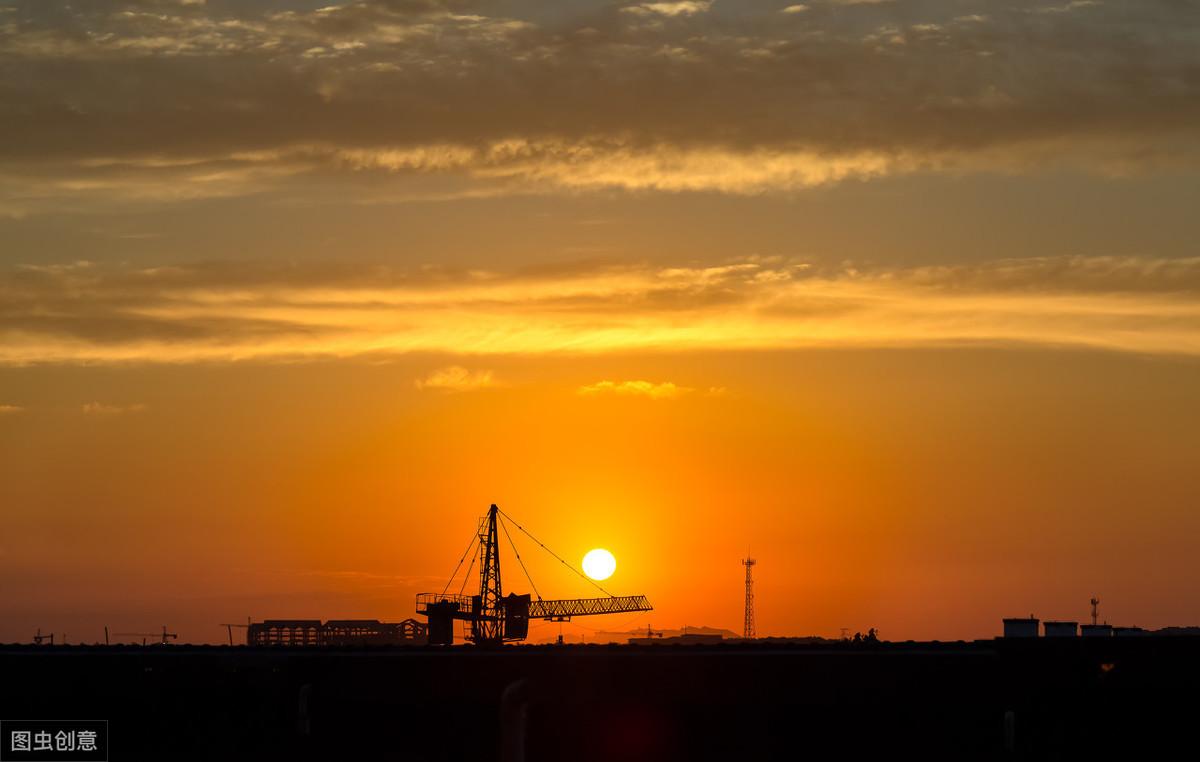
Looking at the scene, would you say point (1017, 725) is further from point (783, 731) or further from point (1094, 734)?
point (783, 731)

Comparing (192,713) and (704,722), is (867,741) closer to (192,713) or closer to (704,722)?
(704,722)

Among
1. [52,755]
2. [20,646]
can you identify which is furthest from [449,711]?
[20,646]

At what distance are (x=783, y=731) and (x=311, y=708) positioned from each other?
3631 cm

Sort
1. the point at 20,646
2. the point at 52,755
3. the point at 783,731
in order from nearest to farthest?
the point at 52,755, the point at 783,731, the point at 20,646

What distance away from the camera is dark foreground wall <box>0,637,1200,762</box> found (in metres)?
113

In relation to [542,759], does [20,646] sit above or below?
above

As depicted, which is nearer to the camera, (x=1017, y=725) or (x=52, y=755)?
(x=52, y=755)

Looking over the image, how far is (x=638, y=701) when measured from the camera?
119625mm

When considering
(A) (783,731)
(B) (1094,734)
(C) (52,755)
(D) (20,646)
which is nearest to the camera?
(C) (52,755)

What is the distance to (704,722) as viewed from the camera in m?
121

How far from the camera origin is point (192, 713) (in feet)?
413

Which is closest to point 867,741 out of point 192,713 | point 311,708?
point 311,708

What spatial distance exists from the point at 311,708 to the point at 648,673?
2641cm

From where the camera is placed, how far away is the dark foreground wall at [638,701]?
113250mm
